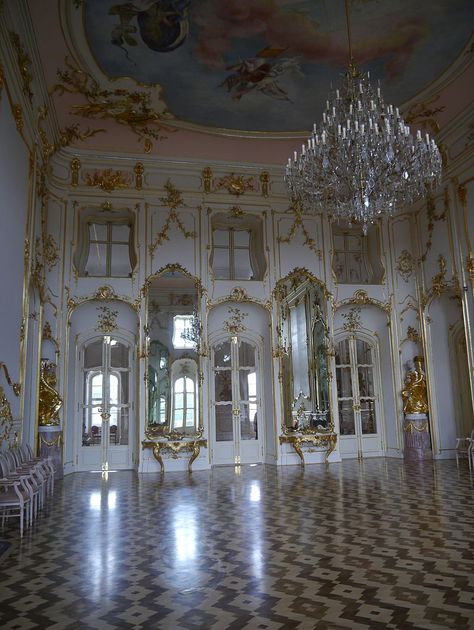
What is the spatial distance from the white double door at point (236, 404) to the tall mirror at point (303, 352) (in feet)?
2.47

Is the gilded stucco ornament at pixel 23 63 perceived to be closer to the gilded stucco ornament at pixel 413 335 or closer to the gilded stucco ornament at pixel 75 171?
the gilded stucco ornament at pixel 75 171

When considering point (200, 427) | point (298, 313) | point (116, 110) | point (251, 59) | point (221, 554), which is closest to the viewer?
point (221, 554)

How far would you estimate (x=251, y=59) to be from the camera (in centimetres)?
877

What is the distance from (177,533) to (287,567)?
1565mm

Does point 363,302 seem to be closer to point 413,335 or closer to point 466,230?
point 413,335

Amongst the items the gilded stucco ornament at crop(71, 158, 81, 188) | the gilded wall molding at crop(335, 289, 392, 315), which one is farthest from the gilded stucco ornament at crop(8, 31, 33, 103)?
the gilded wall molding at crop(335, 289, 392, 315)

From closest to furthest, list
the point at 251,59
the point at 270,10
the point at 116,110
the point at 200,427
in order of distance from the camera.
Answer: the point at 270,10
the point at 251,59
the point at 116,110
the point at 200,427

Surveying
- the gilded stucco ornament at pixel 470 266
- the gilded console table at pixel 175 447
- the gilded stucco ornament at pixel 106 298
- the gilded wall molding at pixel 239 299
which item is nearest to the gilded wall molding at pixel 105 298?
the gilded stucco ornament at pixel 106 298

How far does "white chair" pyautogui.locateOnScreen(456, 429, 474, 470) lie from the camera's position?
938cm

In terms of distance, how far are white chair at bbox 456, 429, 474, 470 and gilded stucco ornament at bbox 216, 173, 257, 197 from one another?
649 centimetres

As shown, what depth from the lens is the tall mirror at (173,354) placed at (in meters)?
10.5

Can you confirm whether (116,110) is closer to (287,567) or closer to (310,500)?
(310,500)

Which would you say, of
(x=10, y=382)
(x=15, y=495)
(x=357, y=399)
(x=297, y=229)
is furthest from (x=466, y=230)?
(x=15, y=495)

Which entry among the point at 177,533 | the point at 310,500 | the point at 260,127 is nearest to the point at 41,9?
the point at 260,127
